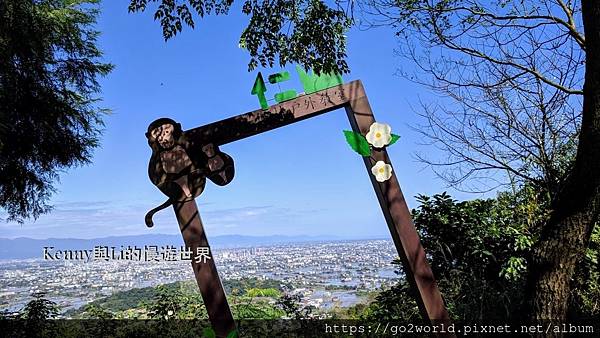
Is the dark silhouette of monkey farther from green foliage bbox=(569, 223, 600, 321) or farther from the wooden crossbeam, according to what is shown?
green foliage bbox=(569, 223, 600, 321)

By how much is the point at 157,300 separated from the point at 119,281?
364 millimetres

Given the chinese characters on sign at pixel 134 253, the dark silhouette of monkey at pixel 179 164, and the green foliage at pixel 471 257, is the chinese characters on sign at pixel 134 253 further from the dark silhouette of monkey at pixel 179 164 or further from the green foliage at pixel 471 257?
the green foliage at pixel 471 257

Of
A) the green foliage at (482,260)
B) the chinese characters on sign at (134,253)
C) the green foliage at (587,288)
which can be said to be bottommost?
the green foliage at (587,288)

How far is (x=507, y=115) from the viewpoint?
4.27 metres

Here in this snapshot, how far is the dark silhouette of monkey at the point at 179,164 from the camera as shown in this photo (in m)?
2.17

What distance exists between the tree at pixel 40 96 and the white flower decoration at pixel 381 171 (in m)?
3.83

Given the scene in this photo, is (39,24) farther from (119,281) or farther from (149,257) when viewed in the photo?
(149,257)

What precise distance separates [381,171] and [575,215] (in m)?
0.99

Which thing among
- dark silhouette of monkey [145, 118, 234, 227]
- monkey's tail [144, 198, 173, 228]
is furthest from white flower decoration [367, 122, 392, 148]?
monkey's tail [144, 198, 173, 228]

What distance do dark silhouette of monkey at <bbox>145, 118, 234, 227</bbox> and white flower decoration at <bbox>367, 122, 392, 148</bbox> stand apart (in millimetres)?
736

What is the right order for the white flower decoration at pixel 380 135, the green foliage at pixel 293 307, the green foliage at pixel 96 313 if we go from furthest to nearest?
the green foliage at pixel 96 313 < the green foliage at pixel 293 307 < the white flower decoration at pixel 380 135

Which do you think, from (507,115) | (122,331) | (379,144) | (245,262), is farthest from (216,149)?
(507,115)

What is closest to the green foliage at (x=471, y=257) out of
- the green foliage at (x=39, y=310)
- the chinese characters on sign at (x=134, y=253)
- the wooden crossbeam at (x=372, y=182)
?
the wooden crossbeam at (x=372, y=182)

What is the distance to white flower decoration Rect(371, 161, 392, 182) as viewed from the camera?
2.41 m
